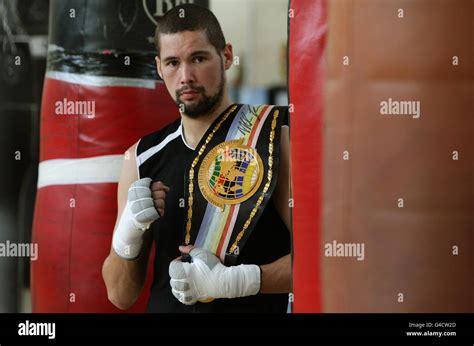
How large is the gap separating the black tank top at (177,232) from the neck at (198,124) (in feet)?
0.09

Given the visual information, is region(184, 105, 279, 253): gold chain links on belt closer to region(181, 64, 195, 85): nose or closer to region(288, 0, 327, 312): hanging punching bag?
region(288, 0, 327, 312): hanging punching bag

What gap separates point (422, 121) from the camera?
339 cm

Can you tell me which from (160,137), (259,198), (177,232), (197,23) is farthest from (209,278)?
(197,23)

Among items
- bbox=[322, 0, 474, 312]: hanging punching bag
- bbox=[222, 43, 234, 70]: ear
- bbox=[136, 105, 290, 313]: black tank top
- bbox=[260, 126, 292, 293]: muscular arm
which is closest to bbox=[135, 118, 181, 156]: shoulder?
bbox=[136, 105, 290, 313]: black tank top

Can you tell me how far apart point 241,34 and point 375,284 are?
1084mm

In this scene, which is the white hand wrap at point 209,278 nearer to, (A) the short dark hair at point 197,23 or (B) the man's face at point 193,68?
(B) the man's face at point 193,68

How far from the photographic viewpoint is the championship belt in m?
3.46

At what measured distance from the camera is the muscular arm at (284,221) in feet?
11.4

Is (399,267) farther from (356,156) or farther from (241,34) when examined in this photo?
(241,34)

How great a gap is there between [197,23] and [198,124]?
1.29ft

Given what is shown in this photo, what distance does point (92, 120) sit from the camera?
3.57m

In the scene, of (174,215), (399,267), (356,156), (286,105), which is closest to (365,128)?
(356,156)

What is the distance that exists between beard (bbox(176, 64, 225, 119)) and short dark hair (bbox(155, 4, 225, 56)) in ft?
0.38

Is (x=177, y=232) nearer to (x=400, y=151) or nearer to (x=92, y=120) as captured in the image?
(x=92, y=120)
